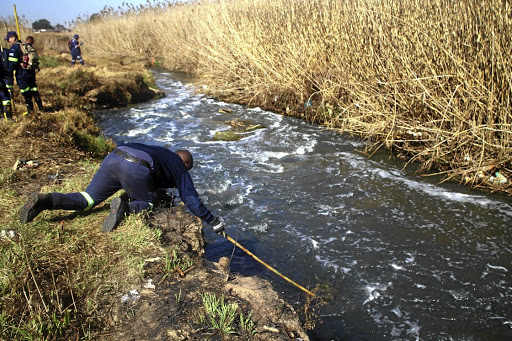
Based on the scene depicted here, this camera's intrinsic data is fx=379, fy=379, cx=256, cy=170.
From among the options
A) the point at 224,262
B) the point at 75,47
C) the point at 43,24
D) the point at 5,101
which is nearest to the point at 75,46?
the point at 75,47

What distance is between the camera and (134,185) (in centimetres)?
405

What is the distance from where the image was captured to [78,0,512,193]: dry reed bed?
18.7 feet

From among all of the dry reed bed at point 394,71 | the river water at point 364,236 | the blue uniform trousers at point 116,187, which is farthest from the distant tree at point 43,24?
the blue uniform trousers at point 116,187

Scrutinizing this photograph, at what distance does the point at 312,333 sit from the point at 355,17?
278 inches

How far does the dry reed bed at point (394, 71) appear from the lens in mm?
5691

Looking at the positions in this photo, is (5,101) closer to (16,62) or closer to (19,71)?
(19,71)

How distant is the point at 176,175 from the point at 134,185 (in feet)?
1.51

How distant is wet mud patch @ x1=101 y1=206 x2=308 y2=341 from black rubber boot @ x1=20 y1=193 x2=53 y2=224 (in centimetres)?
127

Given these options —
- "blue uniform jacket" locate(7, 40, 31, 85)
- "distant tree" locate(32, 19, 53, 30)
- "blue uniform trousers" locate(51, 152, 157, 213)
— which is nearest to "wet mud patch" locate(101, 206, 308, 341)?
"blue uniform trousers" locate(51, 152, 157, 213)

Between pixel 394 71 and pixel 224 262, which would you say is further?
pixel 394 71

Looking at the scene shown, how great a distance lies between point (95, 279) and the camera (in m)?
3.10

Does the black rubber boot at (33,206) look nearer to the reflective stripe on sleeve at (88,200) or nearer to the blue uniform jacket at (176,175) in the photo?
the reflective stripe on sleeve at (88,200)

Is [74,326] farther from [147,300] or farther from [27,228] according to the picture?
[27,228]

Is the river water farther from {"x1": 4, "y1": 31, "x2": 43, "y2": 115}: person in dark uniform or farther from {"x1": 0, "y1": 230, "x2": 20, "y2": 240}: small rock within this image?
{"x1": 4, "y1": 31, "x2": 43, "y2": 115}: person in dark uniform
